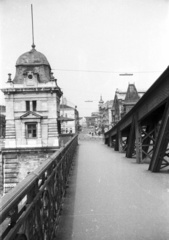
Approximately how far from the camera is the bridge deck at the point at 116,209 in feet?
12.6

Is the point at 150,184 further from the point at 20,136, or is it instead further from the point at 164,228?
the point at 20,136

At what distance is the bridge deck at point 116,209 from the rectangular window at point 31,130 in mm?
23007

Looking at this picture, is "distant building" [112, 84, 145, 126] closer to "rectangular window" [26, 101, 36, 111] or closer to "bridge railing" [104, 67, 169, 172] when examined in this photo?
"rectangular window" [26, 101, 36, 111]

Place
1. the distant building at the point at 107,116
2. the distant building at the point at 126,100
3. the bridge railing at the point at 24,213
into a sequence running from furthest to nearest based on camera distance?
the distant building at the point at 107,116 < the distant building at the point at 126,100 < the bridge railing at the point at 24,213

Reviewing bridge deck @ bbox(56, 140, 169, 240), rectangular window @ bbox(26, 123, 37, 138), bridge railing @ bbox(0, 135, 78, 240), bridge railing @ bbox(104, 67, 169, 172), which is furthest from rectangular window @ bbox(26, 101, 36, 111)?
bridge railing @ bbox(0, 135, 78, 240)

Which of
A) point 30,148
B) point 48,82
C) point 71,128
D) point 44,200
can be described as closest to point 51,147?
point 30,148

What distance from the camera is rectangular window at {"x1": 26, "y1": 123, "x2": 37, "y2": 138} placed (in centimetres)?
3012

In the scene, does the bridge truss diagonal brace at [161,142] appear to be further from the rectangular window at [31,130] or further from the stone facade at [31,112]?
the rectangular window at [31,130]

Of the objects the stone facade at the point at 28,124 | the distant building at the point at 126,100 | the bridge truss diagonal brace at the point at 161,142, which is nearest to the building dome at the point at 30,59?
the stone facade at the point at 28,124

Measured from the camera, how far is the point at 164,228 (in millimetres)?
3951

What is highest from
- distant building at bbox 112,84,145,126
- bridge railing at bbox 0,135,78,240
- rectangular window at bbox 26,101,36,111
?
distant building at bbox 112,84,145,126

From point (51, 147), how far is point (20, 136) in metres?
4.54

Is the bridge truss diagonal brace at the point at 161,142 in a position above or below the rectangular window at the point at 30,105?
below

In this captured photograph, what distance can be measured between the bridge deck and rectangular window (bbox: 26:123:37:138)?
2301 cm
